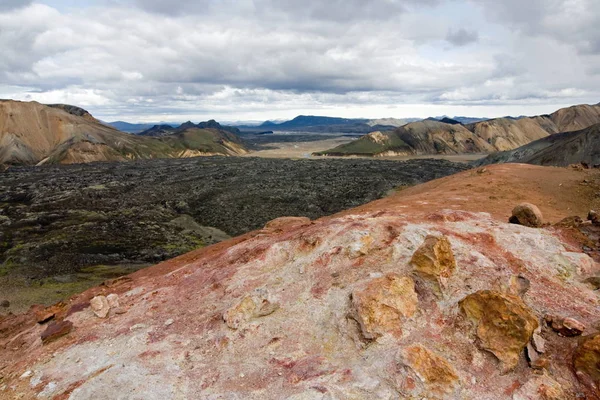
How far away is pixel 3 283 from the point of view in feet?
116

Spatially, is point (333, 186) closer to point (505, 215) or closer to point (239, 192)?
point (239, 192)

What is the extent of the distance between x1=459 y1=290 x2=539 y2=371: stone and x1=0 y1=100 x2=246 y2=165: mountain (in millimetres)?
147655

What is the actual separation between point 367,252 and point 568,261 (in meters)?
8.34

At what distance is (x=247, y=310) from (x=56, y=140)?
164m

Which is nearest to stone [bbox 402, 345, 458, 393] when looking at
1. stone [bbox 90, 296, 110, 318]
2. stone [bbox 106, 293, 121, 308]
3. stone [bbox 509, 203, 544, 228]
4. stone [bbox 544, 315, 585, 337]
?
stone [bbox 544, 315, 585, 337]

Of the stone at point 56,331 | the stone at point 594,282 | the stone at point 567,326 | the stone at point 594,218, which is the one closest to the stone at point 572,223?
the stone at point 594,218

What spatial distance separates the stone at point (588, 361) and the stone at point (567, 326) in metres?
0.73

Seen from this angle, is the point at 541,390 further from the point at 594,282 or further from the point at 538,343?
the point at 594,282

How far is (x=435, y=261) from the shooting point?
1544cm

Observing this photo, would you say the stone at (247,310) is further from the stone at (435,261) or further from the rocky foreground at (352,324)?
the stone at (435,261)

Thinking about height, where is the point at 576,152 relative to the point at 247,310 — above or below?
above

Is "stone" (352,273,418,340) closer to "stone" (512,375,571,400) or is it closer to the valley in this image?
"stone" (512,375,571,400)

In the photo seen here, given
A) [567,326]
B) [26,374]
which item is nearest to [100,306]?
[26,374]

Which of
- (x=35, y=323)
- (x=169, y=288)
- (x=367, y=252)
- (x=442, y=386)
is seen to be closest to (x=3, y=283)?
(x=35, y=323)
